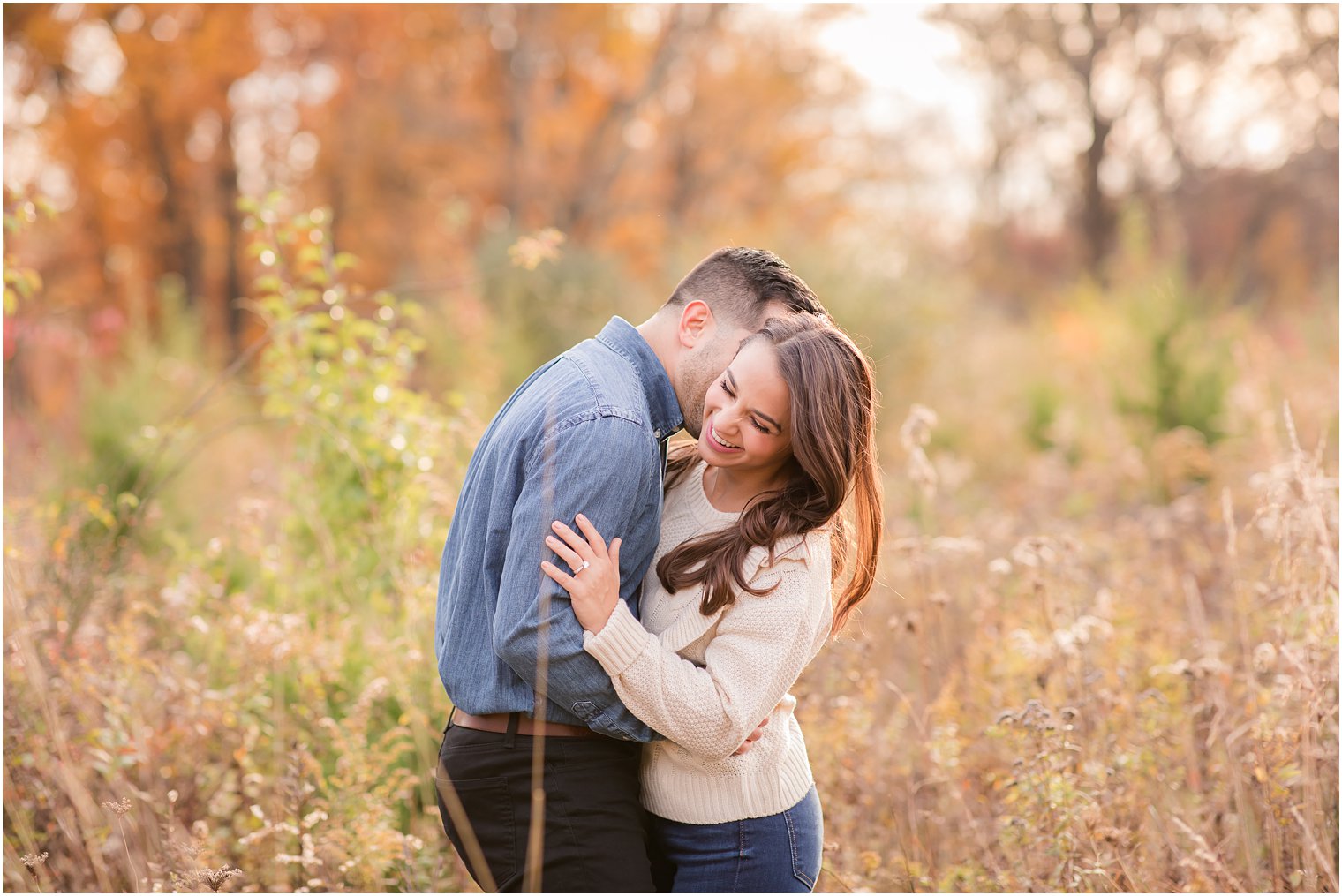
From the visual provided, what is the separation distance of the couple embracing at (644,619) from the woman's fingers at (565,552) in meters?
0.02

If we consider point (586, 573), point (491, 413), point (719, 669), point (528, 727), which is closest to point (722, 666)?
point (719, 669)

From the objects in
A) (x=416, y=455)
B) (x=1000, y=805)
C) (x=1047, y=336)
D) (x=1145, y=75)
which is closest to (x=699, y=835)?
(x=1000, y=805)

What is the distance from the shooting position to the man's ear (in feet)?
8.17

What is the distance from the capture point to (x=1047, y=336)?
1138 cm

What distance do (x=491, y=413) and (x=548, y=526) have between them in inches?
209

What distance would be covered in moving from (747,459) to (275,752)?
6.94ft

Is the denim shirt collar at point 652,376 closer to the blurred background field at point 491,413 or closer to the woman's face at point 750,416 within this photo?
the woman's face at point 750,416

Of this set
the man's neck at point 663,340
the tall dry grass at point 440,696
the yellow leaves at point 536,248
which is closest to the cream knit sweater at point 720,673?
the man's neck at point 663,340

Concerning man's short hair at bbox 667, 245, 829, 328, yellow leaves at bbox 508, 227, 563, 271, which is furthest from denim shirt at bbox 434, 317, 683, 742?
yellow leaves at bbox 508, 227, 563, 271

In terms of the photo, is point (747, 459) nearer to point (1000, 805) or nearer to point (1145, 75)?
point (1000, 805)

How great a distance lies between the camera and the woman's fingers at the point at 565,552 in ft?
6.77

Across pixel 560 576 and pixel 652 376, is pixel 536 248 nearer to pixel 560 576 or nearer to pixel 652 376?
pixel 652 376

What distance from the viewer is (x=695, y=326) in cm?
250

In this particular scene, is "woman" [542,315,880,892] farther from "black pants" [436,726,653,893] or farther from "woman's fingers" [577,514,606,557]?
"black pants" [436,726,653,893]
